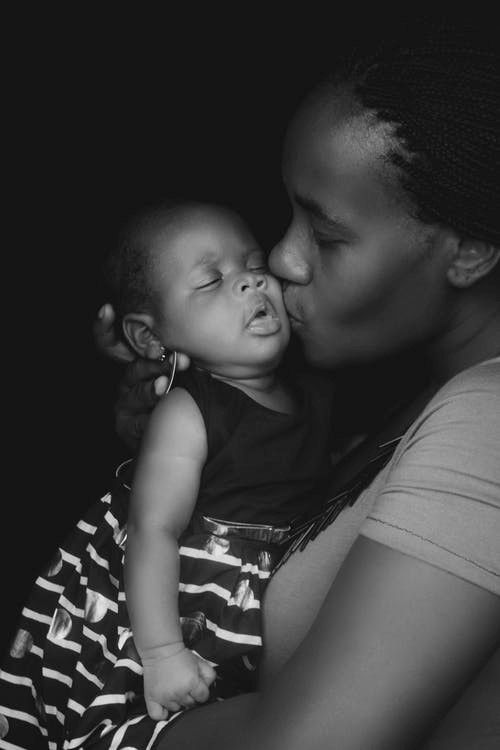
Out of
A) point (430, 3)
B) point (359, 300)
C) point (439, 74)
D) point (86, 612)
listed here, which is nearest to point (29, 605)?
point (86, 612)

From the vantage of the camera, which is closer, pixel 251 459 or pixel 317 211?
pixel 317 211

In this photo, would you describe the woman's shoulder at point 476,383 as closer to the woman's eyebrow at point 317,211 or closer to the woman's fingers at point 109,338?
the woman's eyebrow at point 317,211

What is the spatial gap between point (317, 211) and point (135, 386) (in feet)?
2.10

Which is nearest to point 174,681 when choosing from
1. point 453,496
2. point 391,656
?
point 391,656

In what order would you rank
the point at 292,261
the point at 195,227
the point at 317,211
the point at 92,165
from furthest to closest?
1. the point at 92,165
2. the point at 195,227
3. the point at 292,261
4. the point at 317,211

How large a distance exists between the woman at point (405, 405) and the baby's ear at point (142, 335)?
0.15ft

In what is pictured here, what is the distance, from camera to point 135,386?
1.85 metres

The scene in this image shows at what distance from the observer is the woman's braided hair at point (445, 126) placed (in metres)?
1.31

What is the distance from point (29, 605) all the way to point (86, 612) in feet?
0.69

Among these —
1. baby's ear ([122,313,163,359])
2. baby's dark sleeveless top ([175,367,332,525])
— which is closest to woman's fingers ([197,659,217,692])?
baby's dark sleeveless top ([175,367,332,525])

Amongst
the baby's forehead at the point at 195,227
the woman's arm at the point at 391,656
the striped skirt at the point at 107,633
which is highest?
the baby's forehead at the point at 195,227

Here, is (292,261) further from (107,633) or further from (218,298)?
(107,633)

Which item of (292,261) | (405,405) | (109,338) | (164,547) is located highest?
(292,261)

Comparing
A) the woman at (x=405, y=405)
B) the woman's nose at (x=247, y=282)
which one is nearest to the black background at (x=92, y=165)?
the woman's nose at (x=247, y=282)
